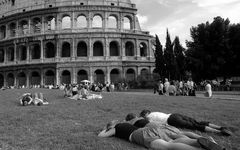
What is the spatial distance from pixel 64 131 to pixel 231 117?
17.9ft

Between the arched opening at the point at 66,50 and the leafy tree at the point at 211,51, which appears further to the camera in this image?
the arched opening at the point at 66,50

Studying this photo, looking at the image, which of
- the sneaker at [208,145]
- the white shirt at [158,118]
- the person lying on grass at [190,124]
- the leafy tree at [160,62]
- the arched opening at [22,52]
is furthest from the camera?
the arched opening at [22,52]

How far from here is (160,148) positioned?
13.9ft

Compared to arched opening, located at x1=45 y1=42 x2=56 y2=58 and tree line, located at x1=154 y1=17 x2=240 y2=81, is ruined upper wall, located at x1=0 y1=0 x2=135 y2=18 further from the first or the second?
tree line, located at x1=154 y1=17 x2=240 y2=81

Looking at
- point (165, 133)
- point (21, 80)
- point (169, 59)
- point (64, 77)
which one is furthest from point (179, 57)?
point (165, 133)

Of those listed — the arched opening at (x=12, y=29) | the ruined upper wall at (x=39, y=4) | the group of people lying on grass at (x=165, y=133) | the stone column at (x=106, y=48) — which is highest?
the ruined upper wall at (x=39, y=4)

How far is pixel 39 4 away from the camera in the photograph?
44656mm

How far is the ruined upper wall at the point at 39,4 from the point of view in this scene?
4291 centimetres

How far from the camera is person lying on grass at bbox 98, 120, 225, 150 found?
148 inches

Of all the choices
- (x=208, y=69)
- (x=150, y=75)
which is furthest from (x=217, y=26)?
(x=150, y=75)

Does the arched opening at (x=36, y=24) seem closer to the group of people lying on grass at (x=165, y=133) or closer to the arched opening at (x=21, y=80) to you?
the arched opening at (x=21, y=80)

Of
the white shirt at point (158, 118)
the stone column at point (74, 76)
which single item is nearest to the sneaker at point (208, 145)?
the white shirt at point (158, 118)

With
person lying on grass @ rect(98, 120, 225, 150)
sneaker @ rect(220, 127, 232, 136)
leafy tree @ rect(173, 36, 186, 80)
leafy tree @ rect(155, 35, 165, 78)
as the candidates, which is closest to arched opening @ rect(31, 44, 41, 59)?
leafy tree @ rect(155, 35, 165, 78)

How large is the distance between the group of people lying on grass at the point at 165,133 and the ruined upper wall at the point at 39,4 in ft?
129
